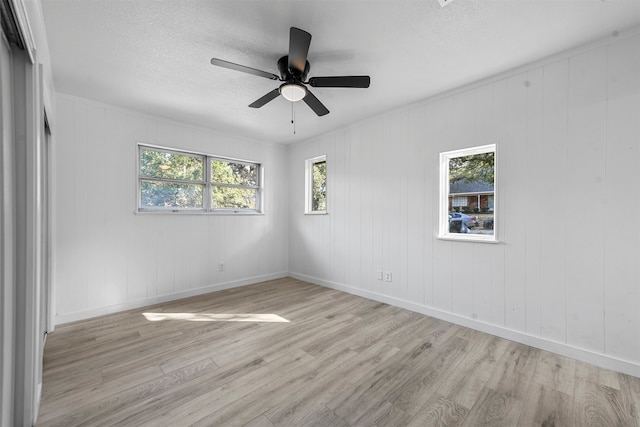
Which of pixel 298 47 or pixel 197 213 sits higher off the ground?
pixel 298 47

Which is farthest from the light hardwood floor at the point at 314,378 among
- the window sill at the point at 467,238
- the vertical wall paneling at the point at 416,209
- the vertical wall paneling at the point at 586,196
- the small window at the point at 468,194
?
the small window at the point at 468,194

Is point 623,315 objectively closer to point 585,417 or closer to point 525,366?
point 525,366

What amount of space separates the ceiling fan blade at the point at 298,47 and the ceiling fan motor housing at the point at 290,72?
5cm

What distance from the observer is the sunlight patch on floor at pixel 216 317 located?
3.15m

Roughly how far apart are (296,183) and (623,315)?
440cm

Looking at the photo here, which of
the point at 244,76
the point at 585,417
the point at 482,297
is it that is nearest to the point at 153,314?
the point at 244,76

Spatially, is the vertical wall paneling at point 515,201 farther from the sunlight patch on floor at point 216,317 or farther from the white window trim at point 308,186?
the white window trim at point 308,186

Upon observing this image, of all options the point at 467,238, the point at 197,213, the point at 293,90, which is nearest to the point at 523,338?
the point at 467,238

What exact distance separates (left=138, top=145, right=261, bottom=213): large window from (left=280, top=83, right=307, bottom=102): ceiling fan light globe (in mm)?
2460

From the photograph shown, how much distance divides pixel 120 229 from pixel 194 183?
116cm

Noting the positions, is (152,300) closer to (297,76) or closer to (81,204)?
(81,204)

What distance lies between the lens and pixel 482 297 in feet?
9.37

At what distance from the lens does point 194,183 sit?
4219mm

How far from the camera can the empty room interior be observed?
67.5 inches
